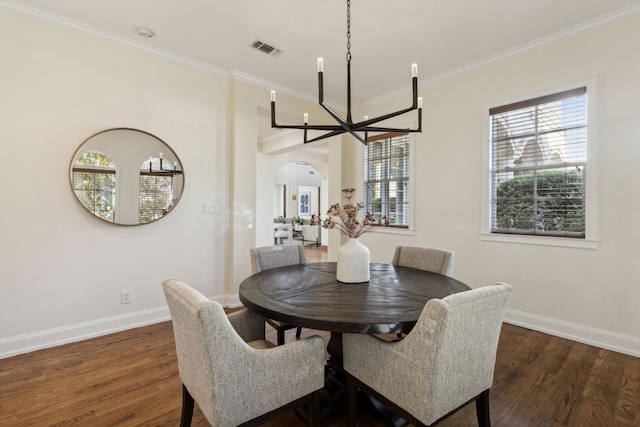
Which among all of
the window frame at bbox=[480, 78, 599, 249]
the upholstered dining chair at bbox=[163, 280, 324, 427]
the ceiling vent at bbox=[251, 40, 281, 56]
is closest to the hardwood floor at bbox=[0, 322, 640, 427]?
the upholstered dining chair at bbox=[163, 280, 324, 427]

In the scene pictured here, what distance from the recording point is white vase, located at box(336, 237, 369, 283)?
6.43 feet

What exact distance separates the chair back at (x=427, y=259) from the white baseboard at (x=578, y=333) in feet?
4.52

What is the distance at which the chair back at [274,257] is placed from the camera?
2.51 meters

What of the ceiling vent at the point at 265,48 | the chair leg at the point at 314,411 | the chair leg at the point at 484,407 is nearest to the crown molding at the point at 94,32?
the ceiling vent at the point at 265,48

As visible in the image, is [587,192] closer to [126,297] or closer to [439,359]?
[439,359]

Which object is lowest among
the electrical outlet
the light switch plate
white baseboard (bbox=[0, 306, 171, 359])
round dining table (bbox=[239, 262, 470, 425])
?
white baseboard (bbox=[0, 306, 171, 359])

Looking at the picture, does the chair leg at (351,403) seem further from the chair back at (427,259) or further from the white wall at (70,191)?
the white wall at (70,191)

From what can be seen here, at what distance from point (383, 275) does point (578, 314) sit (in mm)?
2053

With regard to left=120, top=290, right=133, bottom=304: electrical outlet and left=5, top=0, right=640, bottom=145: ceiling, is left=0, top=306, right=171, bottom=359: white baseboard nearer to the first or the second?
left=120, top=290, right=133, bottom=304: electrical outlet

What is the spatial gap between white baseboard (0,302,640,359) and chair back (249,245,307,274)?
1525 mm

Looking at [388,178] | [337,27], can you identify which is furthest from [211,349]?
[388,178]

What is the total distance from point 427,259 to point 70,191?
3182 mm

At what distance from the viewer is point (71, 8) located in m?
2.55

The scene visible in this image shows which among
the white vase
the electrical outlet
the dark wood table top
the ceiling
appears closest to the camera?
the dark wood table top
